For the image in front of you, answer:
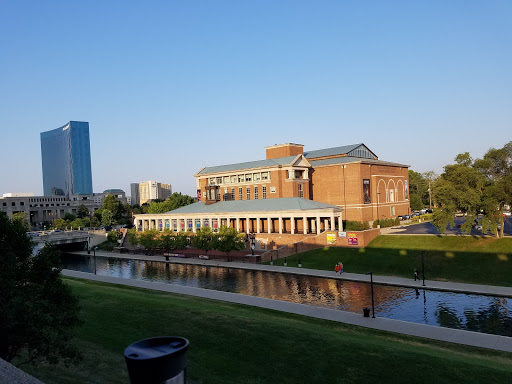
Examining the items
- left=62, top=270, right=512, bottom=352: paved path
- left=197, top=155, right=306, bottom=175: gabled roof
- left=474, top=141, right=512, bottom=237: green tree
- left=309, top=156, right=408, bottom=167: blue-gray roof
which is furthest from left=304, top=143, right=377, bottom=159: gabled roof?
left=62, top=270, right=512, bottom=352: paved path

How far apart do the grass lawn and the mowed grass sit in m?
22.1

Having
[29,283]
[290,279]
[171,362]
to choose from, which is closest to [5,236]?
[29,283]

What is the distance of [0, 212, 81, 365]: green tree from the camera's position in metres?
15.0

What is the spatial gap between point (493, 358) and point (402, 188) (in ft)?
268

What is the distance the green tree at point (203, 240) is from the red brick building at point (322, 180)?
1985cm

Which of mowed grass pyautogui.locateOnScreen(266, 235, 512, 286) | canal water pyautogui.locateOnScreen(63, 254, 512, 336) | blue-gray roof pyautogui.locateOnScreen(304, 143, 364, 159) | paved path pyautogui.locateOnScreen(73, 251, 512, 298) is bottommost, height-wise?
canal water pyautogui.locateOnScreen(63, 254, 512, 336)

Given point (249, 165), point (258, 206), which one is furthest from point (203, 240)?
point (249, 165)

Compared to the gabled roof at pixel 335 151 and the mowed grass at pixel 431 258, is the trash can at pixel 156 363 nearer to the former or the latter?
the mowed grass at pixel 431 258

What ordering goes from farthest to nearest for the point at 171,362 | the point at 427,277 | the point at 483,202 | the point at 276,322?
the point at 483,202 < the point at 427,277 < the point at 276,322 < the point at 171,362

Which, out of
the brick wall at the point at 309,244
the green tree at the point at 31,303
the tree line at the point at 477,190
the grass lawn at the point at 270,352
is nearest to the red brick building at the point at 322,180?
the brick wall at the point at 309,244

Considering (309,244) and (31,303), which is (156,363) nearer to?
(31,303)

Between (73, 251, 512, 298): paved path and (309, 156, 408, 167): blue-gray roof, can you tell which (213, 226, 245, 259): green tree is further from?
(309, 156, 408, 167): blue-gray roof

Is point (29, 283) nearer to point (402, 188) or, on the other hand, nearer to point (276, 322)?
point (276, 322)

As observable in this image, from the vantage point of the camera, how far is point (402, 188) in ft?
328
